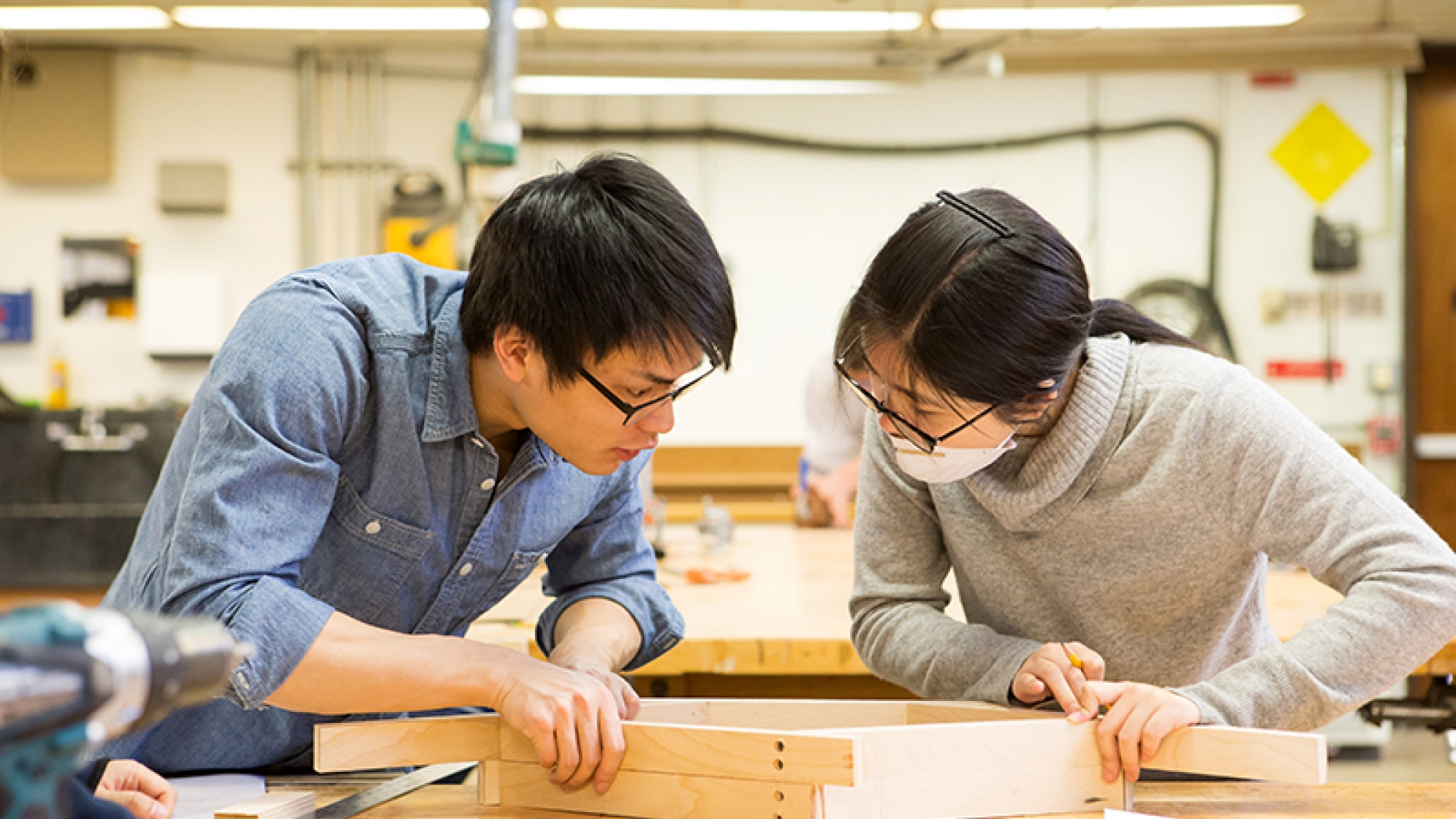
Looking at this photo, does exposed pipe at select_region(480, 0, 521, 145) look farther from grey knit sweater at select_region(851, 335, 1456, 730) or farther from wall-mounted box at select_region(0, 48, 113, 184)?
wall-mounted box at select_region(0, 48, 113, 184)

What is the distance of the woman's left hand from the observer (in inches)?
46.6

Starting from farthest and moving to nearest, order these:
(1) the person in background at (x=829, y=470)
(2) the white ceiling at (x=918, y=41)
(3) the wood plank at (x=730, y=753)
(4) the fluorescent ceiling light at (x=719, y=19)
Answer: (4) the fluorescent ceiling light at (x=719, y=19), (2) the white ceiling at (x=918, y=41), (1) the person in background at (x=829, y=470), (3) the wood plank at (x=730, y=753)

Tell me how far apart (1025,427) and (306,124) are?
5.71 m

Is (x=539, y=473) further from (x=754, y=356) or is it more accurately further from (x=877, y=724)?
(x=754, y=356)

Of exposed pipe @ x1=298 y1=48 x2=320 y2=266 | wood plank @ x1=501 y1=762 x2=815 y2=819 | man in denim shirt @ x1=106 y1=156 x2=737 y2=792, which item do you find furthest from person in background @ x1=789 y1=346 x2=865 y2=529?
exposed pipe @ x1=298 y1=48 x2=320 y2=266

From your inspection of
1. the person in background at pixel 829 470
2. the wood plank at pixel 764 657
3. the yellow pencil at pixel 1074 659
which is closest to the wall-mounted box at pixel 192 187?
the person in background at pixel 829 470

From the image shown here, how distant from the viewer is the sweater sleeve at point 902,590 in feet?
4.75

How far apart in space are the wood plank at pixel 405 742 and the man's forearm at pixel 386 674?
0.04 m

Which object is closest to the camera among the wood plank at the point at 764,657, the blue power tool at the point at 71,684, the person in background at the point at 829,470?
the blue power tool at the point at 71,684

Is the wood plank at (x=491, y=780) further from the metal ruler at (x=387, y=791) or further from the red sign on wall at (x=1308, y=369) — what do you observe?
the red sign on wall at (x=1308, y=369)

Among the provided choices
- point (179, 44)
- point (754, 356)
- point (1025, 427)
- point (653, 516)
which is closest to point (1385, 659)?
point (1025, 427)

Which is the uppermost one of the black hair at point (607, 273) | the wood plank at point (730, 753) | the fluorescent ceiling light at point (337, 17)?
the fluorescent ceiling light at point (337, 17)

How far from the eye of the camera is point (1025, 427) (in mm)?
1475

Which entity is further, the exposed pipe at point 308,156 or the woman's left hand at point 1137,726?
the exposed pipe at point 308,156
